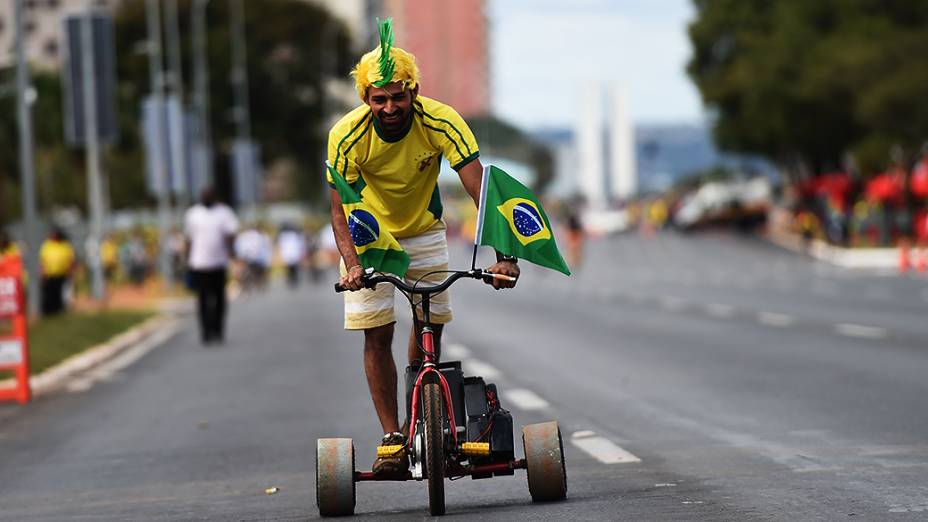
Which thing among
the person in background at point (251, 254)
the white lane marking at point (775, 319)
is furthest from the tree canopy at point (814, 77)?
the white lane marking at point (775, 319)

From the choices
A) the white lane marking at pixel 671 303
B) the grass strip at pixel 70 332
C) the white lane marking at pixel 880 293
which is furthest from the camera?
the white lane marking at pixel 880 293

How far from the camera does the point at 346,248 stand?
7715 millimetres

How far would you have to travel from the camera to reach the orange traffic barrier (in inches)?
624

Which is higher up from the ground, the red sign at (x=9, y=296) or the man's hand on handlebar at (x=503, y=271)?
the man's hand on handlebar at (x=503, y=271)

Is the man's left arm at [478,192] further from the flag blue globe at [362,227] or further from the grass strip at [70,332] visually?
the grass strip at [70,332]

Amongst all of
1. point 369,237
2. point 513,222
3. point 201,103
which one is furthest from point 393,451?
point 201,103

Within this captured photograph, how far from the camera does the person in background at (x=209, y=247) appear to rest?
889 inches

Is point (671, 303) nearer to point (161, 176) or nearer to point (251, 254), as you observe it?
point (161, 176)

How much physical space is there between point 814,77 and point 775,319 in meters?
53.3

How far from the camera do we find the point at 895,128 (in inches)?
2633

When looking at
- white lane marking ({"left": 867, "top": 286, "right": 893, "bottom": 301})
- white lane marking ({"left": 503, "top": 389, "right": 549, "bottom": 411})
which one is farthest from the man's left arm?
white lane marking ({"left": 867, "top": 286, "right": 893, "bottom": 301})

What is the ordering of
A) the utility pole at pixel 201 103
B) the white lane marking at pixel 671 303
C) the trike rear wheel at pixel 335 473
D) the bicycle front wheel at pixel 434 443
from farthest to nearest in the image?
the utility pole at pixel 201 103, the white lane marking at pixel 671 303, the trike rear wheel at pixel 335 473, the bicycle front wheel at pixel 434 443

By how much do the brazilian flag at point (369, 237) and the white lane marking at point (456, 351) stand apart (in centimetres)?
1032

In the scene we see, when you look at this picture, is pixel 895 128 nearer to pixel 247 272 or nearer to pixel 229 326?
pixel 247 272
